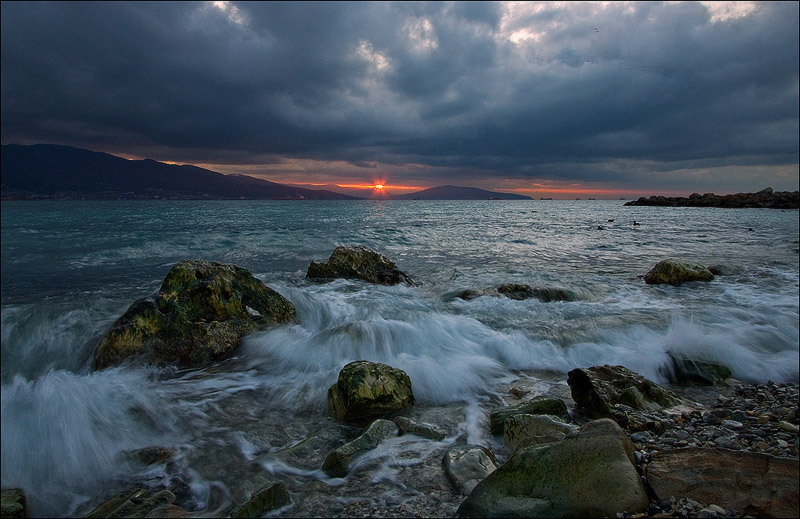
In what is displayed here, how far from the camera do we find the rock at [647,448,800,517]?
238cm

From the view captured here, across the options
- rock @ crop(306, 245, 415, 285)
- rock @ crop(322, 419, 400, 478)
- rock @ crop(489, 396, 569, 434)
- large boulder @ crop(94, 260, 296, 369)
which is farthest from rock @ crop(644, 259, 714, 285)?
rock @ crop(322, 419, 400, 478)

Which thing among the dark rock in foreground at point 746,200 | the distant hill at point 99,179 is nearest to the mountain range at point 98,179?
the distant hill at point 99,179

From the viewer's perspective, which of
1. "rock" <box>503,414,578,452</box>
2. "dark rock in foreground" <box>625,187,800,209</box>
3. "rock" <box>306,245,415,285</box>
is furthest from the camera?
"dark rock in foreground" <box>625,187,800,209</box>

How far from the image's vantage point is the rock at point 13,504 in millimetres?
3021

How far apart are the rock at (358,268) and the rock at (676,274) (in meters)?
8.23

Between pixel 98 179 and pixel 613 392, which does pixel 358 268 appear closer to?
pixel 613 392

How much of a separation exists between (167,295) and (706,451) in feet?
27.2

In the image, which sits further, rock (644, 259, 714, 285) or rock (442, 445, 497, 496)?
rock (644, 259, 714, 285)

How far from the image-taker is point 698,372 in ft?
19.2

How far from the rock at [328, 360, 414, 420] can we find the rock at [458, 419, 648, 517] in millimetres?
2090

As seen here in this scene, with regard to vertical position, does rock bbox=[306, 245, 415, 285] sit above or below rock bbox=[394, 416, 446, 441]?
above

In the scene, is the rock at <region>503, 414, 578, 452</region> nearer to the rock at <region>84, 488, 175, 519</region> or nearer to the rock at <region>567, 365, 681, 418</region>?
the rock at <region>567, 365, 681, 418</region>

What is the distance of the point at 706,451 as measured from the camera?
9.39ft

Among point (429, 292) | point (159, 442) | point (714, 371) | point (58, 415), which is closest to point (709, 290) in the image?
point (714, 371)
